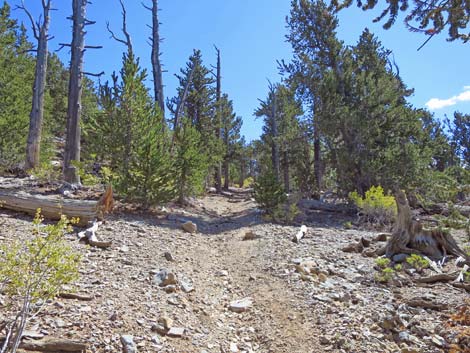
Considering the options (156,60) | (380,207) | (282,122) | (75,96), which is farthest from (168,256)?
(282,122)

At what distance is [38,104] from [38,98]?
215 millimetres

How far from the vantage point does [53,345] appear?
2639mm

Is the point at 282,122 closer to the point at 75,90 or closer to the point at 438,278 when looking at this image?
the point at 75,90

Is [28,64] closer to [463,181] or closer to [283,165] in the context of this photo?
[283,165]

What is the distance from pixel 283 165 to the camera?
75.4 ft

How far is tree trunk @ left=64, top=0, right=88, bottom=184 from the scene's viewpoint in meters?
9.52

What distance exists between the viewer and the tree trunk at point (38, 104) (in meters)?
10.6

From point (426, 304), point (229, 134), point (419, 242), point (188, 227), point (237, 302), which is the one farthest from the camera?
point (229, 134)

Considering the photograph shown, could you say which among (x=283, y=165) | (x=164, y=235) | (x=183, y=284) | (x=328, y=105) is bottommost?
(x=183, y=284)

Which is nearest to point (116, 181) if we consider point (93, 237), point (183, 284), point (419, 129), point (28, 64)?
point (93, 237)

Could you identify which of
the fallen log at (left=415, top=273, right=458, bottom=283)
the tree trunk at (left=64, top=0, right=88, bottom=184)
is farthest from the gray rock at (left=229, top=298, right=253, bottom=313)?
the tree trunk at (left=64, top=0, right=88, bottom=184)

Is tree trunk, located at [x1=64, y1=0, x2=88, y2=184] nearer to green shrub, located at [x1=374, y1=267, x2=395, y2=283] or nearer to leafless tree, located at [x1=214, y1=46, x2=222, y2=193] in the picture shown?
green shrub, located at [x1=374, y1=267, x2=395, y2=283]

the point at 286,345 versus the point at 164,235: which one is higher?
the point at 164,235

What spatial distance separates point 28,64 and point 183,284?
16268 millimetres
